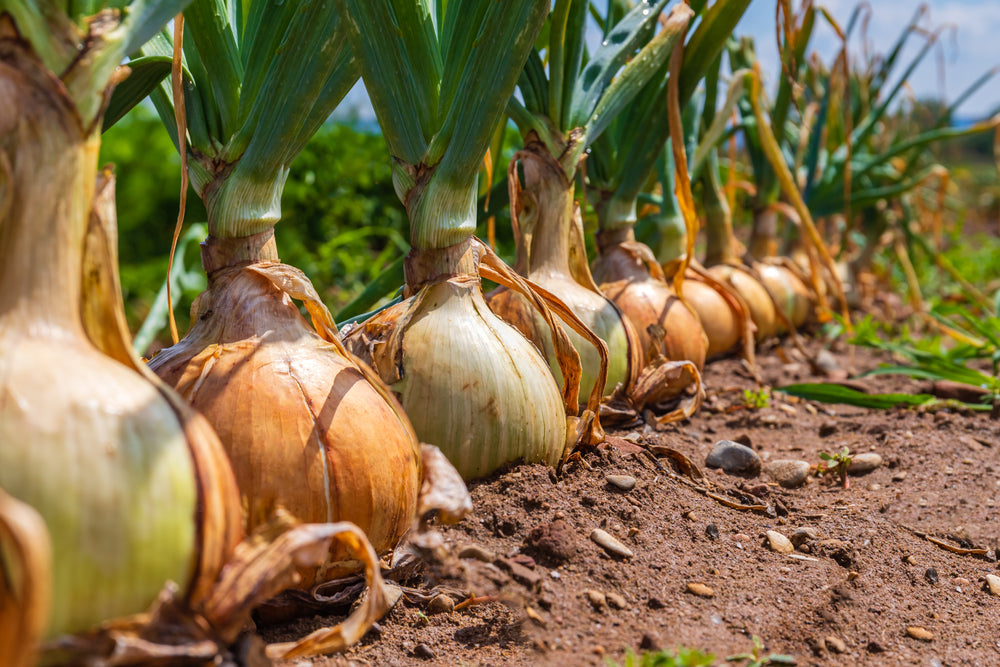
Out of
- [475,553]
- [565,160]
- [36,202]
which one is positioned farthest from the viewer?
[565,160]

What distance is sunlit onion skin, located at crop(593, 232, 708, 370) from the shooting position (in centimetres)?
191

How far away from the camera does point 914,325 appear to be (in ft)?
12.0

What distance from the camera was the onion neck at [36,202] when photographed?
702 millimetres

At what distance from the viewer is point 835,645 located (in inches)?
39.1

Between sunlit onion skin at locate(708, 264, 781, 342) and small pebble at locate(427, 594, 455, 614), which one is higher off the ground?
sunlit onion skin at locate(708, 264, 781, 342)

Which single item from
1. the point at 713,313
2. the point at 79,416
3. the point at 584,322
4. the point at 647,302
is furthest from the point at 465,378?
the point at 713,313

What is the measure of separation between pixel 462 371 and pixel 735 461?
72 cm

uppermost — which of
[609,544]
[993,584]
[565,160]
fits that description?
[565,160]

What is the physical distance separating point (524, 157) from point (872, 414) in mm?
1162

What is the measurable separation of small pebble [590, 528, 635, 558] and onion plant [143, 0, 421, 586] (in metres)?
0.26

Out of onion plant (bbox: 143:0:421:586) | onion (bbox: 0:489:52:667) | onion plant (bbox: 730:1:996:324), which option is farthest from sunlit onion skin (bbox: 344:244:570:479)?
onion plant (bbox: 730:1:996:324)

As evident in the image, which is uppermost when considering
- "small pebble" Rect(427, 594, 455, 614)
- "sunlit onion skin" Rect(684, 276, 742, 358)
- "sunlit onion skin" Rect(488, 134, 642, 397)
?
"sunlit onion skin" Rect(488, 134, 642, 397)

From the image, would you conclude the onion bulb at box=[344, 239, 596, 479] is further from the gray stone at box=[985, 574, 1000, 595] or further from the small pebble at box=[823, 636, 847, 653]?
the gray stone at box=[985, 574, 1000, 595]

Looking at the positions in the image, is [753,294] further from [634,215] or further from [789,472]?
[789,472]
